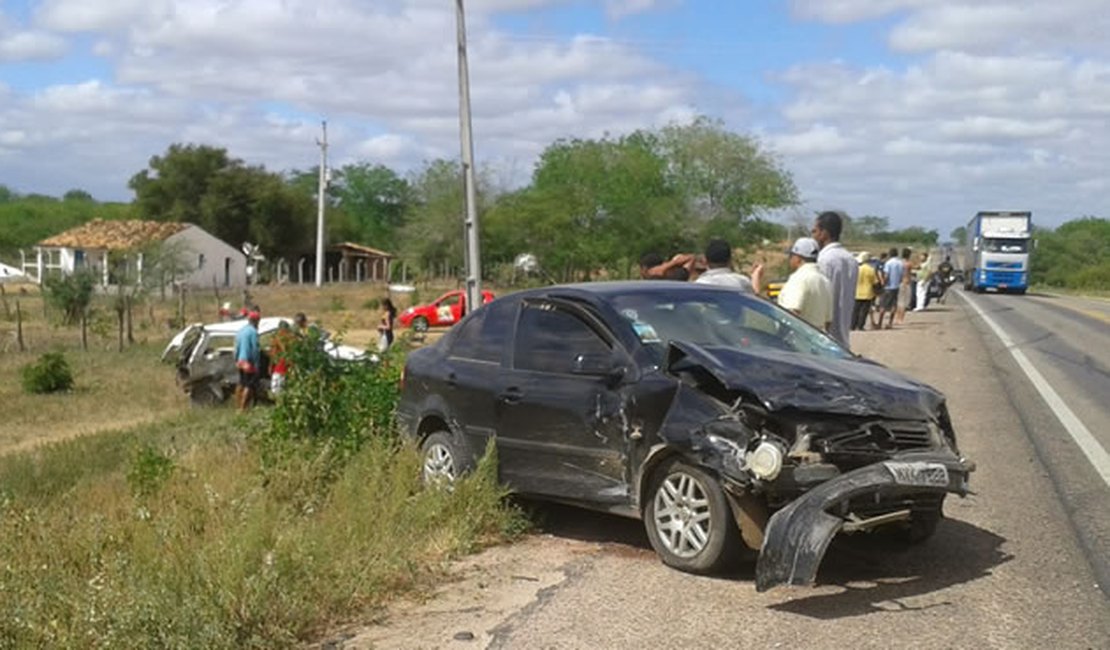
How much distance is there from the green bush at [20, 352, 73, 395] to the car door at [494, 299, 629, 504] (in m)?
22.0

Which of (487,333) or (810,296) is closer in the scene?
(487,333)

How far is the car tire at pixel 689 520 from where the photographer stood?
6824 millimetres

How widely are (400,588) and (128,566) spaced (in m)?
1.32

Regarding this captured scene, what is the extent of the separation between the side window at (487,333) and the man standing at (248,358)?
12.8 m

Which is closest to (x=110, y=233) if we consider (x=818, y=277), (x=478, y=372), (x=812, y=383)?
(x=818, y=277)

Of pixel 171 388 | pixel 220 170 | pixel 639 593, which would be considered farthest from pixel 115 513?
pixel 220 170

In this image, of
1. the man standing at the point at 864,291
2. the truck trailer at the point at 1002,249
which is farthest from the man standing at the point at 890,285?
the truck trailer at the point at 1002,249

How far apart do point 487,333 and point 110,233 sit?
73485mm

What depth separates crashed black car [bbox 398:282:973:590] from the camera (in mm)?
6656

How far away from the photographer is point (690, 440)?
6.95 m

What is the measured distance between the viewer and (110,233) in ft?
255

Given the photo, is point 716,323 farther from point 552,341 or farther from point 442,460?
point 442,460

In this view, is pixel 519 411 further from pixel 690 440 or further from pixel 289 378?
pixel 289 378

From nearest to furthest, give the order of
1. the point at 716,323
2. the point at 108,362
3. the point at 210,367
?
1. the point at 716,323
2. the point at 210,367
3. the point at 108,362
